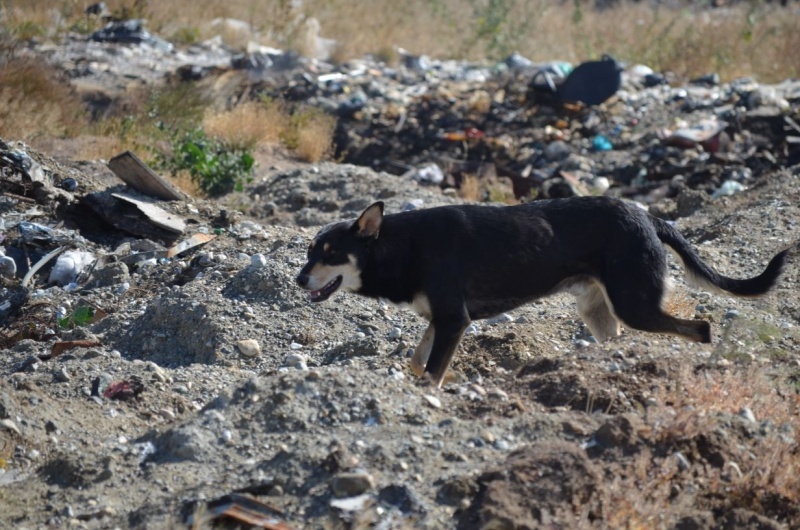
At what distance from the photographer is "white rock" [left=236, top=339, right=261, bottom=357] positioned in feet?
24.3

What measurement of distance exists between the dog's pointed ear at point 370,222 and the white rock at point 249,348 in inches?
52.4

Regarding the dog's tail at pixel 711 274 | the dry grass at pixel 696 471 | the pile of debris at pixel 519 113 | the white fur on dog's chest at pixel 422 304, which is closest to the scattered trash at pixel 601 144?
the pile of debris at pixel 519 113

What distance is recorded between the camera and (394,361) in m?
6.93

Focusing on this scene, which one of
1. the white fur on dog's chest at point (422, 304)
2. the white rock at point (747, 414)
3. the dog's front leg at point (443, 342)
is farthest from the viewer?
the white fur on dog's chest at point (422, 304)

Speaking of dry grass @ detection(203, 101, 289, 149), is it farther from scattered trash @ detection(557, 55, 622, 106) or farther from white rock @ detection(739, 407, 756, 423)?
white rock @ detection(739, 407, 756, 423)

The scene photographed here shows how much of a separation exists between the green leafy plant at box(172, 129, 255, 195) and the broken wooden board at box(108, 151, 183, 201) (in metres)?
1.63

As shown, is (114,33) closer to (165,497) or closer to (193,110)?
(193,110)

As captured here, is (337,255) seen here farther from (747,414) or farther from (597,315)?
(747,414)

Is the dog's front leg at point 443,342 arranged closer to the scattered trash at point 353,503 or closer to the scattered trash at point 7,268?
the scattered trash at point 353,503

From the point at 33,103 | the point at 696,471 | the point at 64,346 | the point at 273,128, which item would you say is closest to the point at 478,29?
the point at 273,128

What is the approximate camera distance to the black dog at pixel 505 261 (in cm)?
650

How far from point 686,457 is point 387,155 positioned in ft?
36.7

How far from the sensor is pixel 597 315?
7.10 m

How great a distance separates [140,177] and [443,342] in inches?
195
